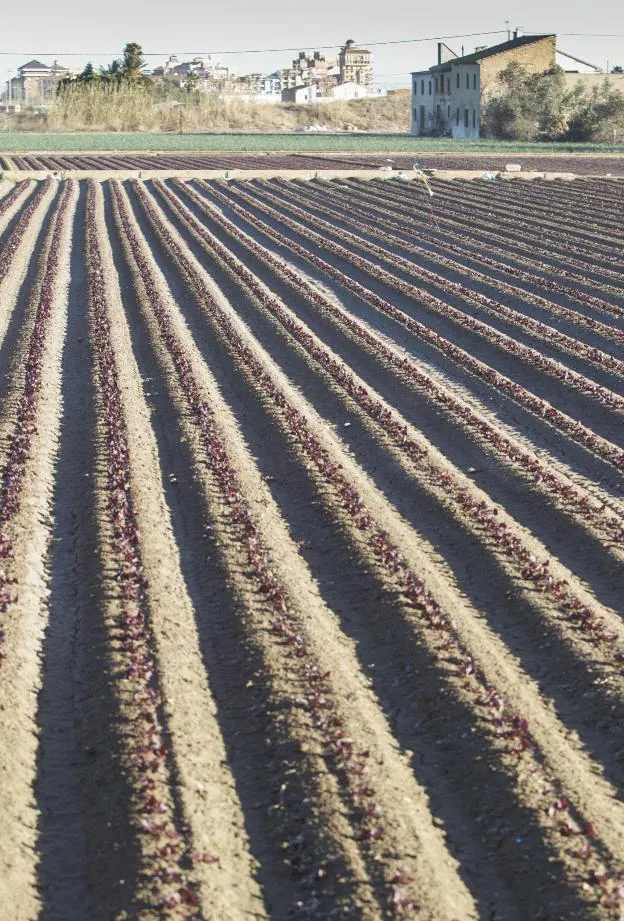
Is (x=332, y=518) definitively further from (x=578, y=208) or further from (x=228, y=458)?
(x=578, y=208)

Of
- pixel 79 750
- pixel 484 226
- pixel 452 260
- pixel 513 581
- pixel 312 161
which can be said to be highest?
pixel 312 161

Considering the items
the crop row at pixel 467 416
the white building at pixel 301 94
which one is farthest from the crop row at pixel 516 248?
the white building at pixel 301 94

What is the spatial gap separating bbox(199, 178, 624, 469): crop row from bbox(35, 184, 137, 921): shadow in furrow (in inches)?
239

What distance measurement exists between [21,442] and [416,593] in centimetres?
609

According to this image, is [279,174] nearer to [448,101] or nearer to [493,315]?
[493,315]

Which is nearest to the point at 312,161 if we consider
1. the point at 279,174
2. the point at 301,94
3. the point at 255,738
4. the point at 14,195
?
the point at 279,174

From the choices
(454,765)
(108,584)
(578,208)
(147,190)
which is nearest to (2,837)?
(454,765)

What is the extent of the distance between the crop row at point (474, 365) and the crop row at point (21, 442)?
20.4 feet

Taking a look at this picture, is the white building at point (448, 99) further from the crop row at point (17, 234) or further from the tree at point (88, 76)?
the crop row at point (17, 234)

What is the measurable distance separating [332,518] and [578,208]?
31.0 metres

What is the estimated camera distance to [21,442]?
47.5ft

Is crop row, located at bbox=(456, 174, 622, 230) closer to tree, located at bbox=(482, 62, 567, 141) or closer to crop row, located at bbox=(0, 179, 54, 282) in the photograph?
crop row, located at bbox=(0, 179, 54, 282)

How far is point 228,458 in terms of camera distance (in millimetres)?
14219

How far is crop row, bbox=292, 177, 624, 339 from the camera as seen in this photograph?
74.5ft
